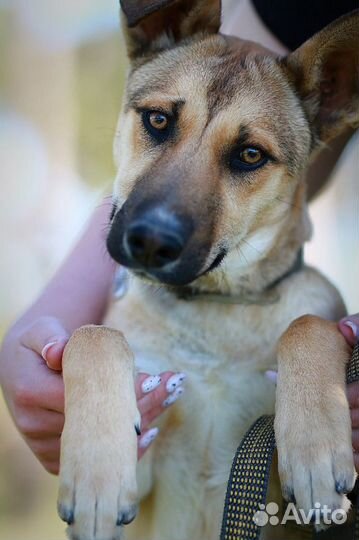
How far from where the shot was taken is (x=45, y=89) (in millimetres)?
6887

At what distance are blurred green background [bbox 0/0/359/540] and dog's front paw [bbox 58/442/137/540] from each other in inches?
160

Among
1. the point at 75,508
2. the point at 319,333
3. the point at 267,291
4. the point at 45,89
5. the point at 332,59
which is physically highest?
the point at 332,59

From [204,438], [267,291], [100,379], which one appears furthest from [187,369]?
[100,379]

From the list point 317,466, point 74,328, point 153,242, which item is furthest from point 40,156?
point 317,466

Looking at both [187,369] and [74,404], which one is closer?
[74,404]

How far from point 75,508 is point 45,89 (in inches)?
216

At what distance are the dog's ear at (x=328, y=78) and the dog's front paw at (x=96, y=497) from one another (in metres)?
1.73

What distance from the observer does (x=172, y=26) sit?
320cm

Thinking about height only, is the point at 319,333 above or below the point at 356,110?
below

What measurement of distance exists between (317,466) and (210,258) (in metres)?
0.86

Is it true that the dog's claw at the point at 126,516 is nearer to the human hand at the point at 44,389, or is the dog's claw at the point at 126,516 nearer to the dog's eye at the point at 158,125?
the human hand at the point at 44,389

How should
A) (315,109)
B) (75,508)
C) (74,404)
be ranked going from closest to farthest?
(75,508), (74,404), (315,109)

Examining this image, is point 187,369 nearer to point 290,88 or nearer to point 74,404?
point 74,404

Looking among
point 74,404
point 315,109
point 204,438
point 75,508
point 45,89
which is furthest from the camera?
point 45,89
